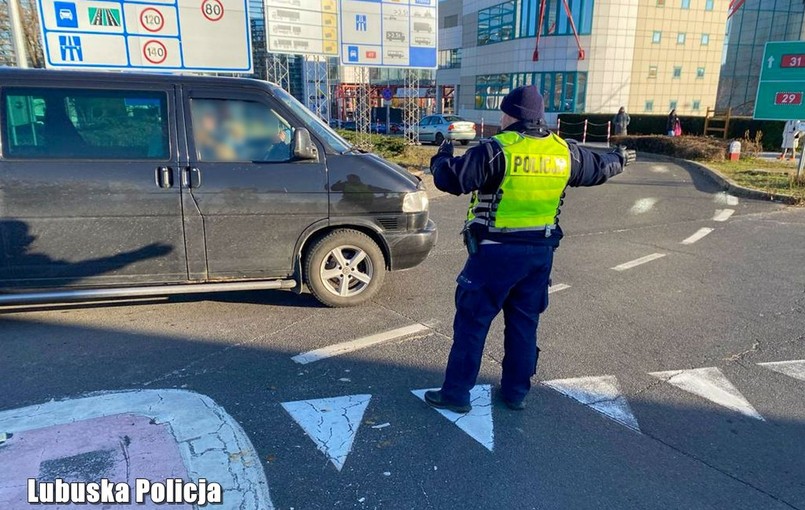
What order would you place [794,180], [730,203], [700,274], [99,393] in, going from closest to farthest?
[99,393]
[700,274]
[730,203]
[794,180]

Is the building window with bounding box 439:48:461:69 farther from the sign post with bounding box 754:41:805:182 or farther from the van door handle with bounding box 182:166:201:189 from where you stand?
the van door handle with bounding box 182:166:201:189

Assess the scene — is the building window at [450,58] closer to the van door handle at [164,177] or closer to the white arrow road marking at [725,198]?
the white arrow road marking at [725,198]

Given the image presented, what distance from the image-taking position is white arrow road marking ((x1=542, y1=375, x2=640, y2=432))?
→ 3.33 meters

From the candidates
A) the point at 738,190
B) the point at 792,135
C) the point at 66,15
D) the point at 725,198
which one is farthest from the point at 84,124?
the point at 792,135

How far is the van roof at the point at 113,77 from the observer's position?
4.36m

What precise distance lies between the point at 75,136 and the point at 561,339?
4335mm

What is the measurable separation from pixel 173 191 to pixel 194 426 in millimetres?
2211

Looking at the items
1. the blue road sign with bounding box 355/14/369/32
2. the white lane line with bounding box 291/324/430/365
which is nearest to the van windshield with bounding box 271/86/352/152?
the white lane line with bounding box 291/324/430/365

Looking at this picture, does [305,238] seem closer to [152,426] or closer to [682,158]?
[152,426]

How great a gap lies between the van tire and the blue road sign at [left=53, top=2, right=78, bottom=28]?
9.85m

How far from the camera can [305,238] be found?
16.0 feet

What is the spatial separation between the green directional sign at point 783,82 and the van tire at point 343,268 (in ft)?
41.4

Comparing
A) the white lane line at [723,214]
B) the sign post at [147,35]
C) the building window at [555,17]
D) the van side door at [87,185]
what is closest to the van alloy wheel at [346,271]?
the van side door at [87,185]

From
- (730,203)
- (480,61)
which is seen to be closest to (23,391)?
(730,203)
